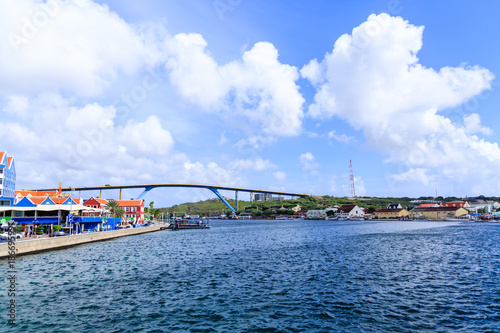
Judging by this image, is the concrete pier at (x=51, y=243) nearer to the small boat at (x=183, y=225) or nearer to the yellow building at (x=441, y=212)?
the small boat at (x=183, y=225)

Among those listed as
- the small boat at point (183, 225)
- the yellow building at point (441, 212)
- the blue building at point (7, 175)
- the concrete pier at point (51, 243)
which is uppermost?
the blue building at point (7, 175)

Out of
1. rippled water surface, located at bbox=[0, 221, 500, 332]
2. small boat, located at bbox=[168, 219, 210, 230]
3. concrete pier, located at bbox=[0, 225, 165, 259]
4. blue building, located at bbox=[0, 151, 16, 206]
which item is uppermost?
blue building, located at bbox=[0, 151, 16, 206]

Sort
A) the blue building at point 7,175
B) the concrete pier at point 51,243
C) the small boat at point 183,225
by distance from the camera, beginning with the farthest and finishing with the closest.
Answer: the small boat at point 183,225 → the blue building at point 7,175 → the concrete pier at point 51,243

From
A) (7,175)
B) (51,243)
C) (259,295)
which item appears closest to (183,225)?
(7,175)

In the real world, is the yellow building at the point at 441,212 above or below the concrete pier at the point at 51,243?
below

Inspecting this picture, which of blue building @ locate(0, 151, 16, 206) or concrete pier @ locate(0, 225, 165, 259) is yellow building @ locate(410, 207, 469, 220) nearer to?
concrete pier @ locate(0, 225, 165, 259)

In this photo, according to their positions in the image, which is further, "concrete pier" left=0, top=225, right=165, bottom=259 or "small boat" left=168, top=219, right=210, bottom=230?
"small boat" left=168, top=219, right=210, bottom=230

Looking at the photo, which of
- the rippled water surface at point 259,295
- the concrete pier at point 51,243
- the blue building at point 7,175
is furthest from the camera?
the blue building at point 7,175

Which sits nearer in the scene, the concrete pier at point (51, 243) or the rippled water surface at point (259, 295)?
the rippled water surface at point (259, 295)

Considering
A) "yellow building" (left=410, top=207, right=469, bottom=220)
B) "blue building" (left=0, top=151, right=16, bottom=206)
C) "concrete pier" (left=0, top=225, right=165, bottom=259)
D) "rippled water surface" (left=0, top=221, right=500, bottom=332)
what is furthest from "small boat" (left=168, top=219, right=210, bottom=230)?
"yellow building" (left=410, top=207, right=469, bottom=220)

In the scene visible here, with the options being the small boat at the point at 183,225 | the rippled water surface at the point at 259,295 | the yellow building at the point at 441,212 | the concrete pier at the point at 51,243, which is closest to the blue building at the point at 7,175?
the concrete pier at the point at 51,243

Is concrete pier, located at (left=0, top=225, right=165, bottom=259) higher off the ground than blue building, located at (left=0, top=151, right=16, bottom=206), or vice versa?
blue building, located at (left=0, top=151, right=16, bottom=206)

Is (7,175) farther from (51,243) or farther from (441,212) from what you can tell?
(441,212)

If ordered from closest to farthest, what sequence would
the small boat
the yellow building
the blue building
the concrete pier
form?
the concrete pier < the blue building < the small boat < the yellow building
